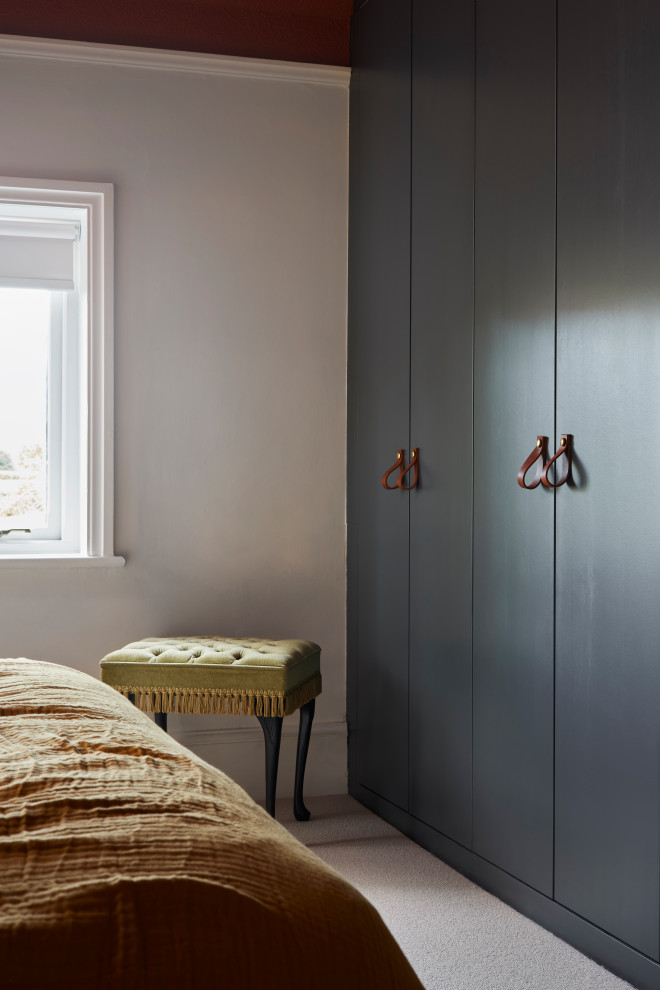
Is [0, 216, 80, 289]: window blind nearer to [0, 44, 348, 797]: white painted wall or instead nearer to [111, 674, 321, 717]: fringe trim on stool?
[0, 44, 348, 797]: white painted wall

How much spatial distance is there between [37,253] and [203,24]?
942 millimetres

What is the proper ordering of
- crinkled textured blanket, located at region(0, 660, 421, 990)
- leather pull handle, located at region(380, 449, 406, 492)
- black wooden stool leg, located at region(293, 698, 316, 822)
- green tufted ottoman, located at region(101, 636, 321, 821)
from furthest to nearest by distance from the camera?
1. black wooden stool leg, located at region(293, 698, 316, 822)
2. leather pull handle, located at region(380, 449, 406, 492)
3. green tufted ottoman, located at region(101, 636, 321, 821)
4. crinkled textured blanket, located at region(0, 660, 421, 990)

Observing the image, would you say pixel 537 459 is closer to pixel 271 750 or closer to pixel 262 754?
pixel 271 750

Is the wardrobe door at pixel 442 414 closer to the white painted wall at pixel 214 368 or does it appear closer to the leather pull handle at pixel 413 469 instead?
the leather pull handle at pixel 413 469

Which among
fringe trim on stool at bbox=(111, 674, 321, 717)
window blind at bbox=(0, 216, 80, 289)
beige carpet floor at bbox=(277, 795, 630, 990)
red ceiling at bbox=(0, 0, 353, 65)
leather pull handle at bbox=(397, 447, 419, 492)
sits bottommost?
beige carpet floor at bbox=(277, 795, 630, 990)

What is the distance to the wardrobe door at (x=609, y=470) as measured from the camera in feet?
5.74

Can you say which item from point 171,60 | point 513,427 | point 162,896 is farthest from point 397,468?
point 162,896

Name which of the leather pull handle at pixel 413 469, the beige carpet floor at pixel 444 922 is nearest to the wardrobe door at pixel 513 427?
the beige carpet floor at pixel 444 922

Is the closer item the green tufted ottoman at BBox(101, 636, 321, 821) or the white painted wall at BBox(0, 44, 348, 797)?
the green tufted ottoman at BBox(101, 636, 321, 821)

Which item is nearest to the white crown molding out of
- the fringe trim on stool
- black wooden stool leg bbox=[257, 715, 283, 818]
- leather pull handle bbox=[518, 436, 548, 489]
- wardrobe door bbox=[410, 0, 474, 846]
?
wardrobe door bbox=[410, 0, 474, 846]

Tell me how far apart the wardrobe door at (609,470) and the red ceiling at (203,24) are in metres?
1.44

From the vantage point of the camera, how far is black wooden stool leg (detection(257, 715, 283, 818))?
2.69m

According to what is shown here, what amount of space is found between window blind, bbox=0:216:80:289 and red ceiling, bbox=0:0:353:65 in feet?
1.93

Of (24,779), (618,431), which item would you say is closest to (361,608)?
(618,431)
